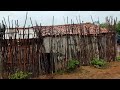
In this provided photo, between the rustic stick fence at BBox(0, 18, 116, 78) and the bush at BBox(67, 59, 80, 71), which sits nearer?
the rustic stick fence at BBox(0, 18, 116, 78)

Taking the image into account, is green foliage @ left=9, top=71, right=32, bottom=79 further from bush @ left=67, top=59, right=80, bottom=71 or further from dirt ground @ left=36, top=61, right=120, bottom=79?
bush @ left=67, top=59, right=80, bottom=71

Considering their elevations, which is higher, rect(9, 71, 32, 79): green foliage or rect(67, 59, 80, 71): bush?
rect(67, 59, 80, 71): bush

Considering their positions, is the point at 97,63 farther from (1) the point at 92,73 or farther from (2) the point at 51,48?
(2) the point at 51,48

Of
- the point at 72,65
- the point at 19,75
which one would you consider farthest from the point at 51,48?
the point at 19,75

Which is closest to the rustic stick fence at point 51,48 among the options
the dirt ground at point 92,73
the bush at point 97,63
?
the bush at point 97,63

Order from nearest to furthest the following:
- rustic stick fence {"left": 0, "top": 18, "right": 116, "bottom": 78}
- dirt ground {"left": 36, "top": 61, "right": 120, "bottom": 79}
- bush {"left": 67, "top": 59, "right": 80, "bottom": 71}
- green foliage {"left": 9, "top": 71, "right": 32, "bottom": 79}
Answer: green foliage {"left": 9, "top": 71, "right": 32, "bottom": 79}, rustic stick fence {"left": 0, "top": 18, "right": 116, "bottom": 78}, dirt ground {"left": 36, "top": 61, "right": 120, "bottom": 79}, bush {"left": 67, "top": 59, "right": 80, "bottom": 71}

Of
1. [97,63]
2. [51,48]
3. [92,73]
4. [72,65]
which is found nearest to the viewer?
[51,48]

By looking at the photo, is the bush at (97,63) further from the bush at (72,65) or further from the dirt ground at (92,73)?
the bush at (72,65)

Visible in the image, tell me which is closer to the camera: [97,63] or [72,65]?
[72,65]

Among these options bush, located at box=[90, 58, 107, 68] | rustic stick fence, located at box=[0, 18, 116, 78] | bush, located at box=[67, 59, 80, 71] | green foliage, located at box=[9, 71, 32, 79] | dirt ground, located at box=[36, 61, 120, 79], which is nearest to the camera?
green foliage, located at box=[9, 71, 32, 79]

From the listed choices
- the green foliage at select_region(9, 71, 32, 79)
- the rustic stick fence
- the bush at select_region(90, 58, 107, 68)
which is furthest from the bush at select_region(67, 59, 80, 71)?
the green foliage at select_region(9, 71, 32, 79)
